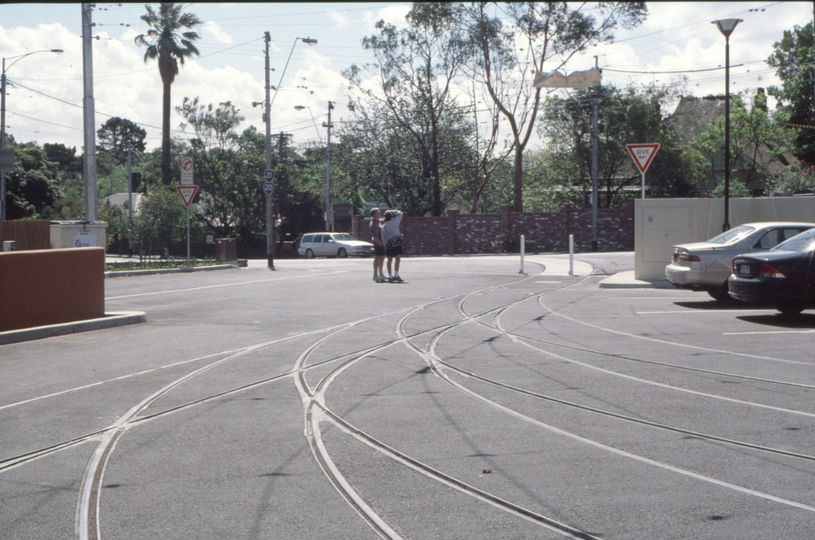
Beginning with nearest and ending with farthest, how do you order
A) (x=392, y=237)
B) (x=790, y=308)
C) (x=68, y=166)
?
(x=790, y=308)
(x=392, y=237)
(x=68, y=166)

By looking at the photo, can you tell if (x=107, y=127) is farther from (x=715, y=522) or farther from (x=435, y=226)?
(x=715, y=522)

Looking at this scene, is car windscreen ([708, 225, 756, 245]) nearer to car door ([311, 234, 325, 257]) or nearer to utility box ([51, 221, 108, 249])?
utility box ([51, 221, 108, 249])

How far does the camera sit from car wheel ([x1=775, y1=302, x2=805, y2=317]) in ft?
41.5

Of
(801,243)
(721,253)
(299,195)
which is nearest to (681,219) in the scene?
(721,253)

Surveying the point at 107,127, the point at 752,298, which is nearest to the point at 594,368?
the point at 752,298

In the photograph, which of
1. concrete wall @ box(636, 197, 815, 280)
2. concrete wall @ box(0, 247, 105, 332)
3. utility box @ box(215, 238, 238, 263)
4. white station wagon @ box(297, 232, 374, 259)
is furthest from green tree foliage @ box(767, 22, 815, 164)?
concrete wall @ box(0, 247, 105, 332)

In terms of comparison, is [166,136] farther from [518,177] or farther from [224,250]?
[224,250]

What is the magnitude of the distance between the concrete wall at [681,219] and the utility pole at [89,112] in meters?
14.4

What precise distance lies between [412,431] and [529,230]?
40040mm

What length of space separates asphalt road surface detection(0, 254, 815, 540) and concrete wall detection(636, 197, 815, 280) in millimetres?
6835

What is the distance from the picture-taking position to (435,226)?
4750 cm

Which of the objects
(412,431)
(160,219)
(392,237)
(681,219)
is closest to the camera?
(412,431)

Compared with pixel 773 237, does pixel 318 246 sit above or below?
below

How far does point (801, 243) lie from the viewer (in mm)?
12914
